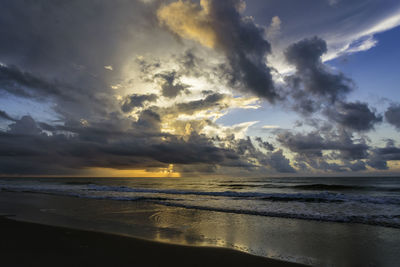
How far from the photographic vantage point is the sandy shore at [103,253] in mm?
5551

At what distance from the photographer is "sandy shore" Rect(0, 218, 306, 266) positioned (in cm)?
555

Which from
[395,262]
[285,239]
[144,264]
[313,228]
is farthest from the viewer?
[313,228]

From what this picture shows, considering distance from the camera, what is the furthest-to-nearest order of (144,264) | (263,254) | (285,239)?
1. (285,239)
2. (263,254)
3. (144,264)

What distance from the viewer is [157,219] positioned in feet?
38.1

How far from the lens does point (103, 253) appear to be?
20.2ft

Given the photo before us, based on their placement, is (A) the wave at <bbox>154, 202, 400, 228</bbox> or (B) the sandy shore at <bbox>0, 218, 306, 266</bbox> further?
(A) the wave at <bbox>154, 202, 400, 228</bbox>

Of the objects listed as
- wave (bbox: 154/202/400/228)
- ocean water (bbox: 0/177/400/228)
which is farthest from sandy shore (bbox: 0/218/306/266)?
ocean water (bbox: 0/177/400/228)

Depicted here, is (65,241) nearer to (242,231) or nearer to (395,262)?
(242,231)

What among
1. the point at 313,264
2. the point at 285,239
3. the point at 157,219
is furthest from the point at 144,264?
the point at 157,219

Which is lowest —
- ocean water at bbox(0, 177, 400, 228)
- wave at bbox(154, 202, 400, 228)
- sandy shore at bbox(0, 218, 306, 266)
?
ocean water at bbox(0, 177, 400, 228)

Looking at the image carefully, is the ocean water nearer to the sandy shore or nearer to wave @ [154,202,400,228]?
wave @ [154,202,400,228]

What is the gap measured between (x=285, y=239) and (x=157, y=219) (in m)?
6.52

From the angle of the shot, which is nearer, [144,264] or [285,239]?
[144,264]

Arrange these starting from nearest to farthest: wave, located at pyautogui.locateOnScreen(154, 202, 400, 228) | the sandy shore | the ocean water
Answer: the sandy shore < wave, located at pyautogui.locateOnScreen(154, 202, 400, 228) < the ocean water
